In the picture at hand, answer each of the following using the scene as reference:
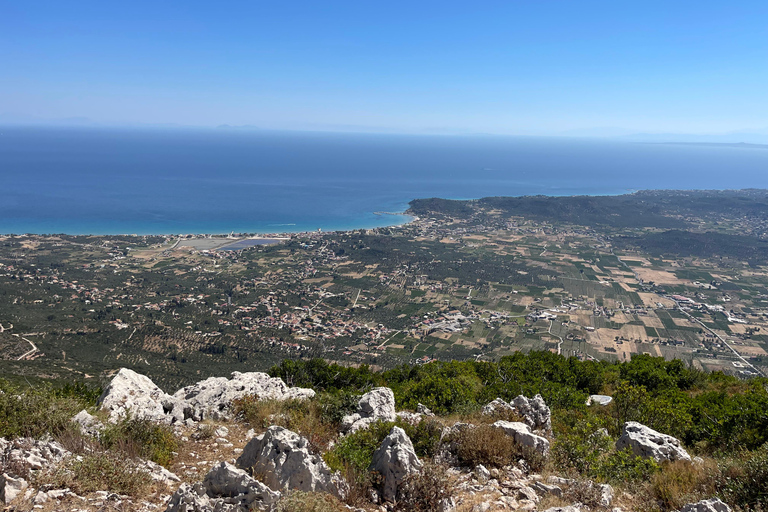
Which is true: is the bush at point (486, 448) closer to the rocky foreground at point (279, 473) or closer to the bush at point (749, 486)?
the rocky foreground at point (279, 473)

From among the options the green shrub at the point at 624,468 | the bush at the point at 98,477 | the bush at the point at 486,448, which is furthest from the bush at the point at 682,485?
the bush at the point at 98,477

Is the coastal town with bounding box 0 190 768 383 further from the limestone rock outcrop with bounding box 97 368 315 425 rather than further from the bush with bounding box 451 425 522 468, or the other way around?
the bush with bounding box 451 425 522 468

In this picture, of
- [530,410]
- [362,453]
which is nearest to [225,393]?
[362,453]

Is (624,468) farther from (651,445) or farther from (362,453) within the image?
(362,453)

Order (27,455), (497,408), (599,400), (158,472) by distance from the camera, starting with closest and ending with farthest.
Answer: (27,455), (158,472), (497,408), (599,400)

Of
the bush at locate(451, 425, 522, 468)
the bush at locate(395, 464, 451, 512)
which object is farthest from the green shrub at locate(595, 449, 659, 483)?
the bush at locate(395, 464, 451, 512)

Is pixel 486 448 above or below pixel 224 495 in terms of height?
below

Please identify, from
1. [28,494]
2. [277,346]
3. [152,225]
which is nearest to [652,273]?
[277,346]
